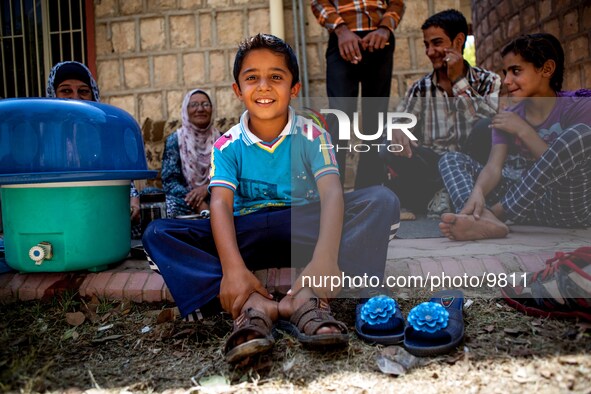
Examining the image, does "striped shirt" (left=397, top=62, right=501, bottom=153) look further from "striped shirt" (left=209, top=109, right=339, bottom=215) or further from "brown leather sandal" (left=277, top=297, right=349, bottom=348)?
"brown leather sandal" (left=277, top=297, right=349, bottom=348)

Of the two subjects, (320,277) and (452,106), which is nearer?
(320,277)

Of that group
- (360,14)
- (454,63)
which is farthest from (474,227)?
(360,14)

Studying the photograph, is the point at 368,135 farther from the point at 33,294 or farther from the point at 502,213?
the point at 33,294

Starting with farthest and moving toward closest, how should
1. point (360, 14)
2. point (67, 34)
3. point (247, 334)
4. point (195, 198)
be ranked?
point (67, 34) < point (195, 198) < point (360, 14) < point (247, 334)

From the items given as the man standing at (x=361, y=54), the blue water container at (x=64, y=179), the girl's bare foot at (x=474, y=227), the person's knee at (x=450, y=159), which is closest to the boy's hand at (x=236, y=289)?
the blue water container at (x=64, y=179)

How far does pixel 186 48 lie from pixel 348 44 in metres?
2.59

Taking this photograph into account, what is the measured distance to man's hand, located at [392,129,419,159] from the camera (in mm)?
3260

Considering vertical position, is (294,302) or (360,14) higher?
(360,14)

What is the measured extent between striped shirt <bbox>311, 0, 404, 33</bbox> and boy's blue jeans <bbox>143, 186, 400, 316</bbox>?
1599 mm

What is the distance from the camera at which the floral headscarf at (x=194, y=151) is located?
3908 millimetres

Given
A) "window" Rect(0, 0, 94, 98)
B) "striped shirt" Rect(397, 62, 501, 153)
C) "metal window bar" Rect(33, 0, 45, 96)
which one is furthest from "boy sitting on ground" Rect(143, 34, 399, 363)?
"metal window bar" Rect(33, 0, 45, 96)

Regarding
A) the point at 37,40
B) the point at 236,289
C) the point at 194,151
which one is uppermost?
the point at 37,40

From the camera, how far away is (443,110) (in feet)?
10.7

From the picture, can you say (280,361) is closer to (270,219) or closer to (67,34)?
(270,219)
